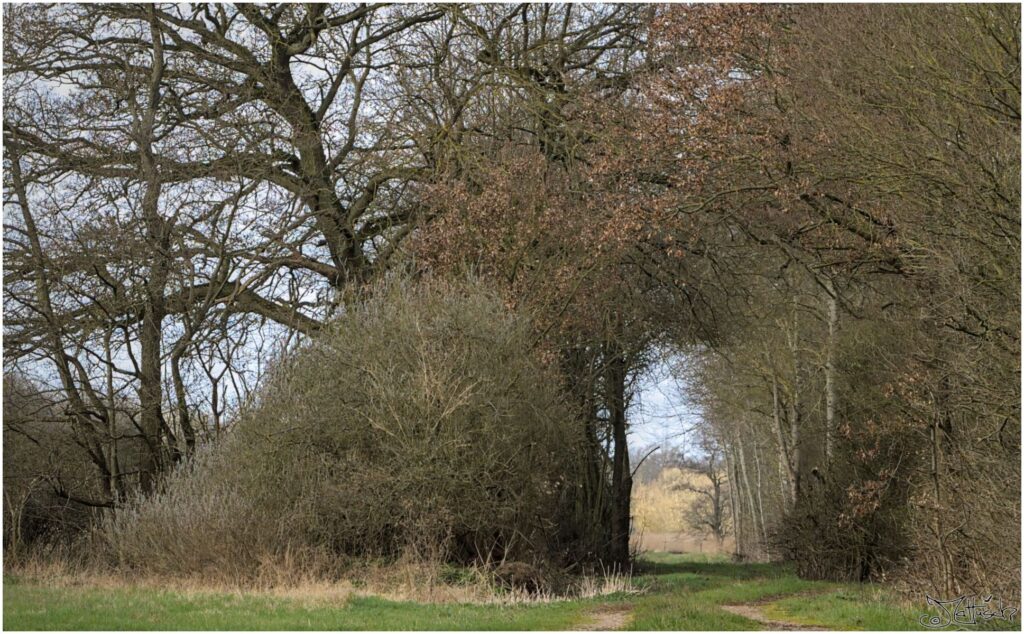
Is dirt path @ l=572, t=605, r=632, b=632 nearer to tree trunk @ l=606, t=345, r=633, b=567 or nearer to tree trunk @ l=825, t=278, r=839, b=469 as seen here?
tree trunk @ l=825, t=278, r=839, b=469

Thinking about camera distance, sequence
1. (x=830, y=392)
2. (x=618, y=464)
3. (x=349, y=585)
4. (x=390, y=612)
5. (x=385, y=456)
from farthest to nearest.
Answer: (x=618, y=464) < (x=830, y=392) < (x=385, y=456) < (x=349, y=585) < (x=390, y=612)

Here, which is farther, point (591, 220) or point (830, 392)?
point (830, 392)

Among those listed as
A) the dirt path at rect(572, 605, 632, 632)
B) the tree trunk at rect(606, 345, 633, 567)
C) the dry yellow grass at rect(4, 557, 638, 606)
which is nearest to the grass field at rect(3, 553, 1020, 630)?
the dirt path at rect(572, 605, 632, 632)

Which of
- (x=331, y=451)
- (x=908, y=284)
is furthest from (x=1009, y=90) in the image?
(x=331, y=451)

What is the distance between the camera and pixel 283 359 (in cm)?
1602

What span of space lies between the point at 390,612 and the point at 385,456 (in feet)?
11.8

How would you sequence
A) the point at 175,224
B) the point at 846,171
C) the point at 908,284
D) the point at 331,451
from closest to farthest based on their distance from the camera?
the point at 846,171, the point at 331,451, the point at 908,284, the point at 175,224

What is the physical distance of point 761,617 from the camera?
41.1 ft

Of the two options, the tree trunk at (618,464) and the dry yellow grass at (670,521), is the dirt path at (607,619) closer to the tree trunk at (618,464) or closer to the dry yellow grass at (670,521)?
the tree trunk at (618,464)

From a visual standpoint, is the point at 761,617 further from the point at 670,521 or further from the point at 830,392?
the point at 670,521

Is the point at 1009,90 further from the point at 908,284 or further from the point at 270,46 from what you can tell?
the point at 270,46

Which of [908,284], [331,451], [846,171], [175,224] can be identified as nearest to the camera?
[846,171]

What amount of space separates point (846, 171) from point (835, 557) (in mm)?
7936

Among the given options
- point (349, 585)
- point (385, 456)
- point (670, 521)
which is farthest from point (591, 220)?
point (670, 521)
